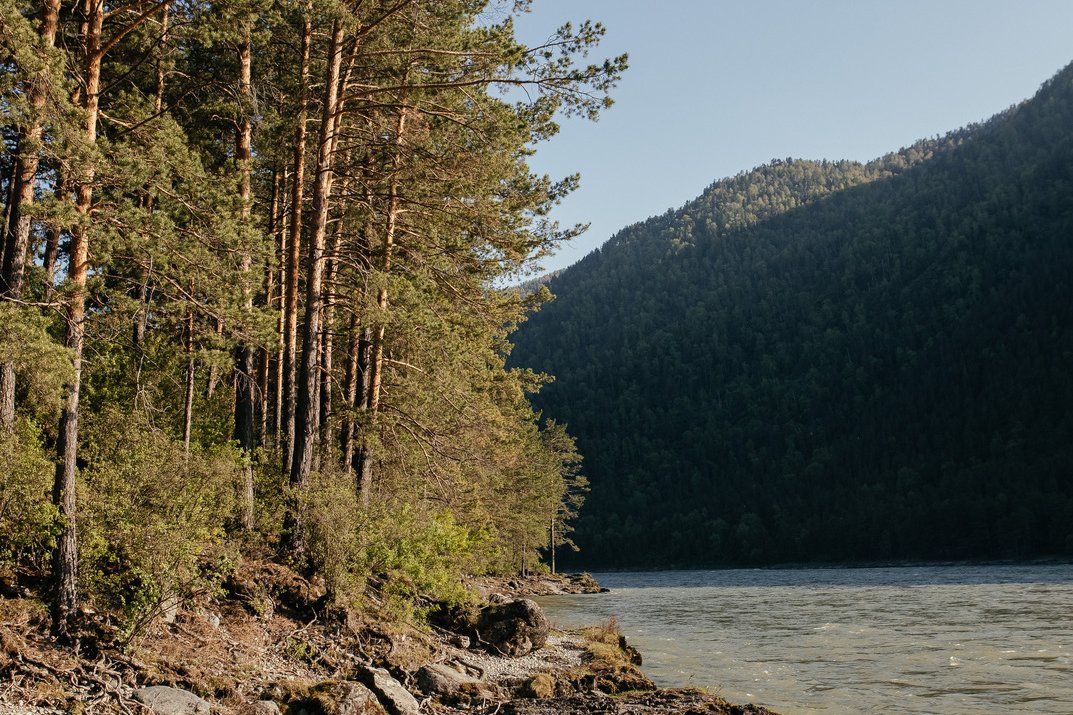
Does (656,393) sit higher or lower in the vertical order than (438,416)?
higher

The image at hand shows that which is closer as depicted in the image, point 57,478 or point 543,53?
point 57,478

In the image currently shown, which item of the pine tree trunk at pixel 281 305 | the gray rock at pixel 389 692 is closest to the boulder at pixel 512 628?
the gray rock at pixel 389 692

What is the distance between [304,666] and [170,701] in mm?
2825

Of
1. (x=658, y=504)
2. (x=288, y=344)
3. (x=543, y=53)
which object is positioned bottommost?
(x=658, y=504)

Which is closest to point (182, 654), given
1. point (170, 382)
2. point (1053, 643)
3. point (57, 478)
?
point (57, 478)

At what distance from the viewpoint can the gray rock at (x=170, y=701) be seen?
26.9 feet

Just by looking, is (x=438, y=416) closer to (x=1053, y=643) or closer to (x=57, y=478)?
(x=57, y=478)

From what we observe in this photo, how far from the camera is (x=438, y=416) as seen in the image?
1794 cm

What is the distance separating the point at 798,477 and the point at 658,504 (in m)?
24.4

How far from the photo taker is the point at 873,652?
18.9m

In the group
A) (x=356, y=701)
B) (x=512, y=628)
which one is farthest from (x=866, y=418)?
(x=356, y=701)

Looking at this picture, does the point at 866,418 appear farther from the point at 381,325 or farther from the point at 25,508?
the point at 25,508

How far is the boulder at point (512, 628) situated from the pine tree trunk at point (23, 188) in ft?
28.7

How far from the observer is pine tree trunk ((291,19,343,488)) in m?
13.8
